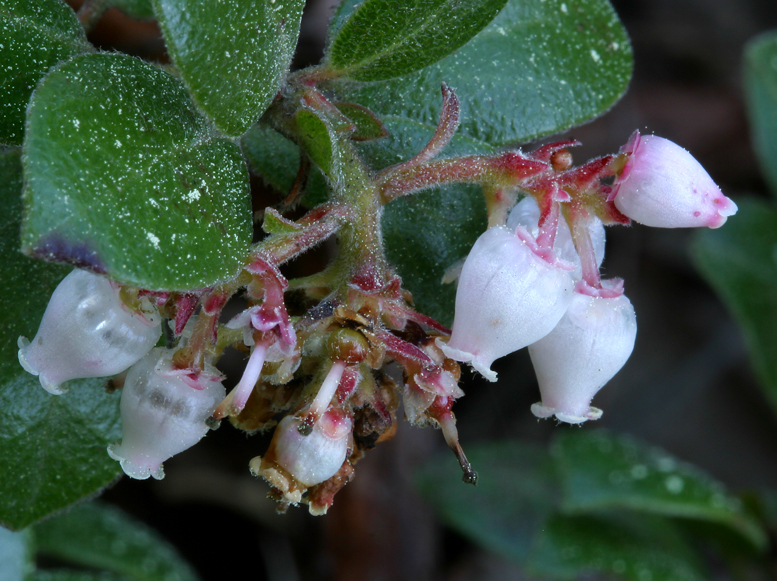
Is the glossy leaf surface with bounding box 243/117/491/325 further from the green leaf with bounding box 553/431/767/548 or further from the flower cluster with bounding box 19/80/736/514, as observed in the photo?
the green leaf with bounding box 553/431/767/548

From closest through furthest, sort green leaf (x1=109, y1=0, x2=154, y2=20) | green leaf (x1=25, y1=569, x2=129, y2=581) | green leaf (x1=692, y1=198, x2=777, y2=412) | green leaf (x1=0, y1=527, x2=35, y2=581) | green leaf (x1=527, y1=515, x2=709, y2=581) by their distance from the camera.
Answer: green leaf (x1=109, y1=0, x2=154, y2=20) < green leaf (x1=0, y1=527, x2=35, y2=581) < green leaf (x1=25, y1=569, x2=129, y2=581) < green leaf (x1=527, y1=515, x2=709, y2=581) < green leaf (x1=692, y1=198, x2=777, y2=412)

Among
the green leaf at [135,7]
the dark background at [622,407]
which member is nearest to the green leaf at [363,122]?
the green leaf at [135,7]

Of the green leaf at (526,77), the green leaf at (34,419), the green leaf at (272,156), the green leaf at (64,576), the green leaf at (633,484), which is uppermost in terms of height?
the green leaf at (526,77)

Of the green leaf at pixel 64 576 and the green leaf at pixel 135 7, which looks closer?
→ the green leaf at pixel 135 7

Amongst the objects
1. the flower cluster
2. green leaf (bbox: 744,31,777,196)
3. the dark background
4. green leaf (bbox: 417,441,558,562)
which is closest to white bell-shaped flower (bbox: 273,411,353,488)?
the flower cluster

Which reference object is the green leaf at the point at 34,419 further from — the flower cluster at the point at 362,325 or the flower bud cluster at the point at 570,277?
the flower bud cluster at the point at 570,277

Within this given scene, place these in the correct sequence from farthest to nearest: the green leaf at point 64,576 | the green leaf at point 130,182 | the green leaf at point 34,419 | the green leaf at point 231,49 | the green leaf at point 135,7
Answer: the green leaf at point 64,576, the green leaf at point 135,7, the green leaf at point 34,419, the green leaf at point 231,49, the green leaf at point 130,182

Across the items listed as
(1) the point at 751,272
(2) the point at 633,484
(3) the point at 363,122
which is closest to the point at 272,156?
(3) the point at 363,122

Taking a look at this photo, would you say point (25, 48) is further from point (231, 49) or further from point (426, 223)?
point (426, 223)
